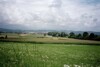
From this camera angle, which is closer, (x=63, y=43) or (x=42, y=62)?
(x=42, y=62)

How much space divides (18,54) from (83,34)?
11584mm

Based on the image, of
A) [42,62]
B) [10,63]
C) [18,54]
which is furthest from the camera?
[18,54]

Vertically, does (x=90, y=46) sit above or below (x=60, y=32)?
below

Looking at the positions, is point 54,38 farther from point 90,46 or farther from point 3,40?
point 3,40

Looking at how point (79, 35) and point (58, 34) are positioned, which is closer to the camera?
point (58, 34)

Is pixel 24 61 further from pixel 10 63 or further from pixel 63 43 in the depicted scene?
pixel 63 43

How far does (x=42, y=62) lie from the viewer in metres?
9.95

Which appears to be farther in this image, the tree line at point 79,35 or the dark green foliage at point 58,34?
the dark green foliage at point 58,34

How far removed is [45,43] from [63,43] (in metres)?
2.50

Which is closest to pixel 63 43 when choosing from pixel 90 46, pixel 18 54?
pixel 90 46

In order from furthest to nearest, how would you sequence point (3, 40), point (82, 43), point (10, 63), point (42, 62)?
point (82, 43) < point (3, 40) < point (42, 62) < point (10, 63)

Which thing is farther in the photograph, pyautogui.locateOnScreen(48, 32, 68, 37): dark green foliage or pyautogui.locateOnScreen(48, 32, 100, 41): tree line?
pyautogui.locateOnScreen(48, 32, 68, 37): dark green foliage

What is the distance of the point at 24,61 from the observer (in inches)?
376

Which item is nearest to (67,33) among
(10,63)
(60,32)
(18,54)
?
(60,32)
